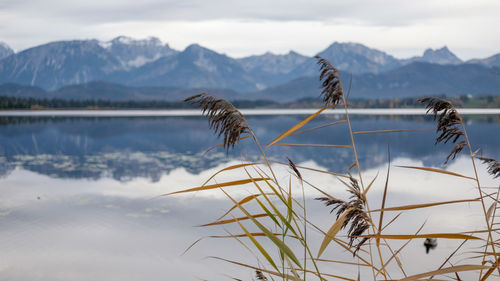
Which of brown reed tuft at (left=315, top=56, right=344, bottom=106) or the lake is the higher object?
brown reed tuft at (left=315, top=56, right=344, bottom=106)

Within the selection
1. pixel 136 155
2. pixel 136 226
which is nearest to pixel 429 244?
pixel 136 226

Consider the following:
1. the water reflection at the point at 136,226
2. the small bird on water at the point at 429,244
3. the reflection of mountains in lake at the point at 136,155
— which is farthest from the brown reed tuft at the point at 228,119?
the reflection of mountains in lake at the point at 136,155

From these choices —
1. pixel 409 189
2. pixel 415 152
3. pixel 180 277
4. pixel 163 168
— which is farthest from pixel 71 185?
pixel 415 152

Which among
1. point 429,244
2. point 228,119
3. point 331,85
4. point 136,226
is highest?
point 331,85

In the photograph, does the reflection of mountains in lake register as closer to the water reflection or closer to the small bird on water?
the water reflection

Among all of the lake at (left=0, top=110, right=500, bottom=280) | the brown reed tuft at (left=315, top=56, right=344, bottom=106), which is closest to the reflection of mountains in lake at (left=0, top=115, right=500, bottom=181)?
the lake at (left=0, top=110, right=500, bottom=280)

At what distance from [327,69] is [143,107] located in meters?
184

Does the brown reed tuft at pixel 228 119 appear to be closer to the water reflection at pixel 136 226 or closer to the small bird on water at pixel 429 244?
the water reflection at pixel 136 226

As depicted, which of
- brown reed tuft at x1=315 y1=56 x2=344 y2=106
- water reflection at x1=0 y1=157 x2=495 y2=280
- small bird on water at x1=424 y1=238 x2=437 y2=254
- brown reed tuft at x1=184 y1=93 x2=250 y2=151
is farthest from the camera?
small bird on water at x1=424 y1=238 x2=437 y2=254

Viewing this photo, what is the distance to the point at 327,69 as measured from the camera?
311cm

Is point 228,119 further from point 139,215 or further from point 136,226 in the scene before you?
point 139,215

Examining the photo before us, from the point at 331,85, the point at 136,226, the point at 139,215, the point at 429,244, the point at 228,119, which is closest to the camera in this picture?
the point at 228,119

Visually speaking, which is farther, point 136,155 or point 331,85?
point 136,155

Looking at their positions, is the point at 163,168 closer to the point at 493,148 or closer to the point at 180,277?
the point at 180,277
